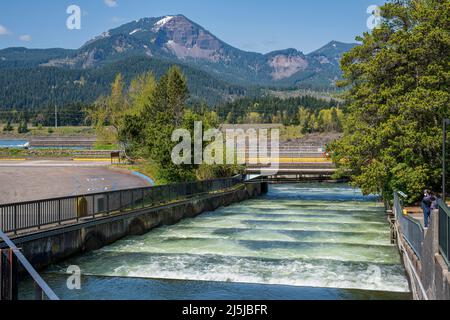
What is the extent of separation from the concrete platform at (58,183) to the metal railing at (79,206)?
567 centimetres

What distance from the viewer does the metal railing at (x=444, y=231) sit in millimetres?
10195

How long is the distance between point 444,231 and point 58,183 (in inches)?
1341

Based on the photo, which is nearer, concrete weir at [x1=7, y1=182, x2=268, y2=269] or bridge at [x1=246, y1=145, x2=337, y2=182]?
concrete weir at [x1=7, y1=182, x2=268, y2=269]

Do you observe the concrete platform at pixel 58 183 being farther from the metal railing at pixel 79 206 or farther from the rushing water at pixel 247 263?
the rushing water at pixel 247 263

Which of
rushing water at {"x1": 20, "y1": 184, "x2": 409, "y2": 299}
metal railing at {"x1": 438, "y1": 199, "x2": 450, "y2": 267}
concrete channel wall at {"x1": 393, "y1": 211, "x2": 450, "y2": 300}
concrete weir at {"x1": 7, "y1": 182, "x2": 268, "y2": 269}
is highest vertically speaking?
metal railing at {"x1": 438, "y1": 199, "x2": 450, "y2": 267}

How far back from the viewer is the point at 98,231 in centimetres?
2367

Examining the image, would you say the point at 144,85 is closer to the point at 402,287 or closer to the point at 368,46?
the point at 368,46

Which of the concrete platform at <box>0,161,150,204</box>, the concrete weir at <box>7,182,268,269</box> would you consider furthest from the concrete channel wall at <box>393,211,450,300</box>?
the concrete platform at <box>0,161,150,204</box>

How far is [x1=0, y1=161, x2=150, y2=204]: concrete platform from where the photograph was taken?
33781 millimetres

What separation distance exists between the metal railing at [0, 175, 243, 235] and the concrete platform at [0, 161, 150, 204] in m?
5.67

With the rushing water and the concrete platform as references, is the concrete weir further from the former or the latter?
the concrete platform
